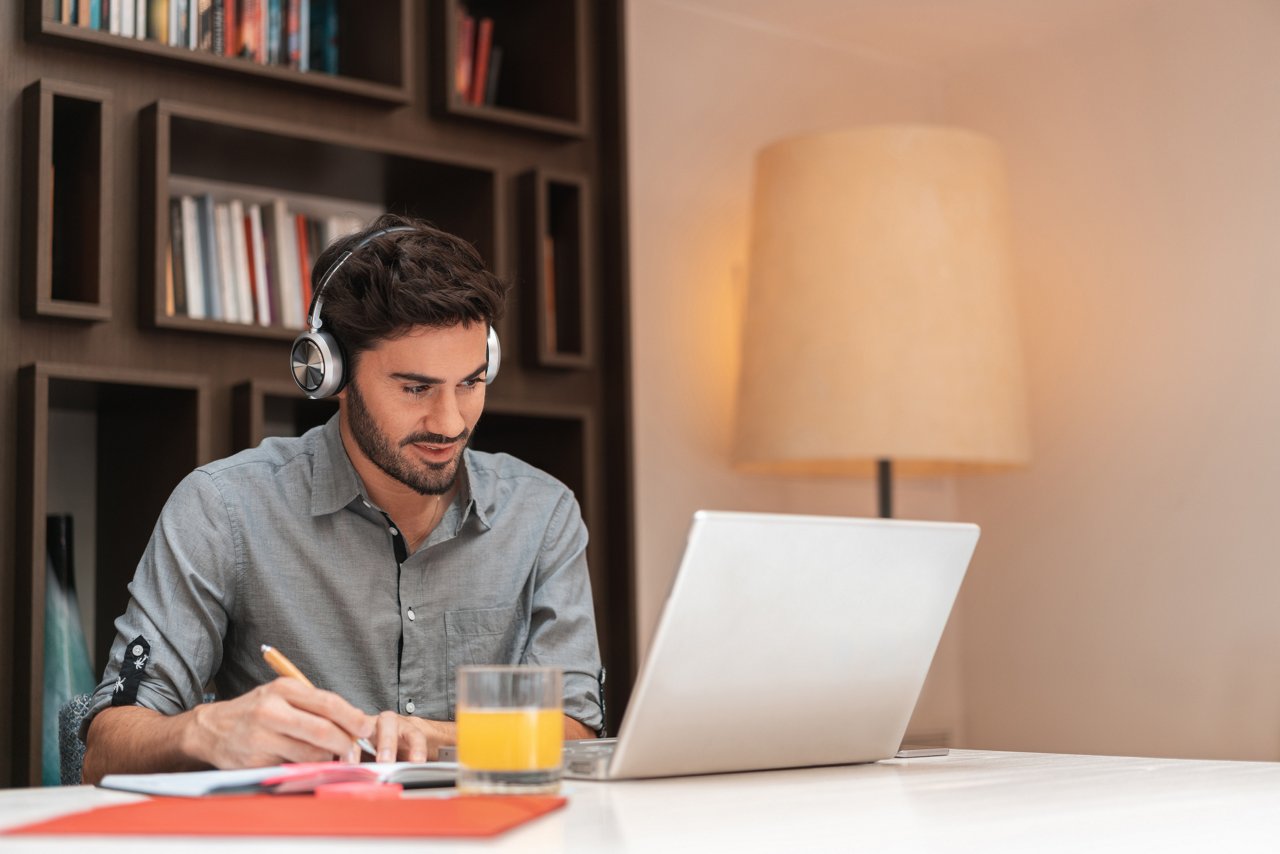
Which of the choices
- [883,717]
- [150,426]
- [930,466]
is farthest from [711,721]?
[930,466]

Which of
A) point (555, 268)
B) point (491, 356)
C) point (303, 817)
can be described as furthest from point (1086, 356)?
point (303, 817)

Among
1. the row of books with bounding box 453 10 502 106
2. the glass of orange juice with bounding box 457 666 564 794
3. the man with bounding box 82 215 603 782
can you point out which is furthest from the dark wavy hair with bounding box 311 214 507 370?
the row of books with bounding box 453 10 502 106

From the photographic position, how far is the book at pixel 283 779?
38.8 inches

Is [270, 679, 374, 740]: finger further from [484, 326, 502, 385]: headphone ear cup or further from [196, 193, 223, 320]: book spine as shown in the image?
[196, 193, 223, 320]: book spine

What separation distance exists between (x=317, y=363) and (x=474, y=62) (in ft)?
4.19

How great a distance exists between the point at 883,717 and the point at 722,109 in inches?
93.2

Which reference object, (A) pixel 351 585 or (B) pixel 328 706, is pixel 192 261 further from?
(B) pixel 328 706

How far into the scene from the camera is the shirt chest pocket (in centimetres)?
180

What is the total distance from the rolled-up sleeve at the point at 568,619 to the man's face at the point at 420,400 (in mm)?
202

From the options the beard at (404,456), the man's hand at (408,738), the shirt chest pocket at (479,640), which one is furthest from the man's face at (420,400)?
the man's hand at (408,738)

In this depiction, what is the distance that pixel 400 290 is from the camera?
170 centimetres

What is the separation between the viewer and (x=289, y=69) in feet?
7.95

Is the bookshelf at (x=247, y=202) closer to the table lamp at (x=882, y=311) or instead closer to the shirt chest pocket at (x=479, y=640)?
the table lamp at (x=882, y=311)

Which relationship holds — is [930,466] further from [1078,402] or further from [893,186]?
[893,186]
